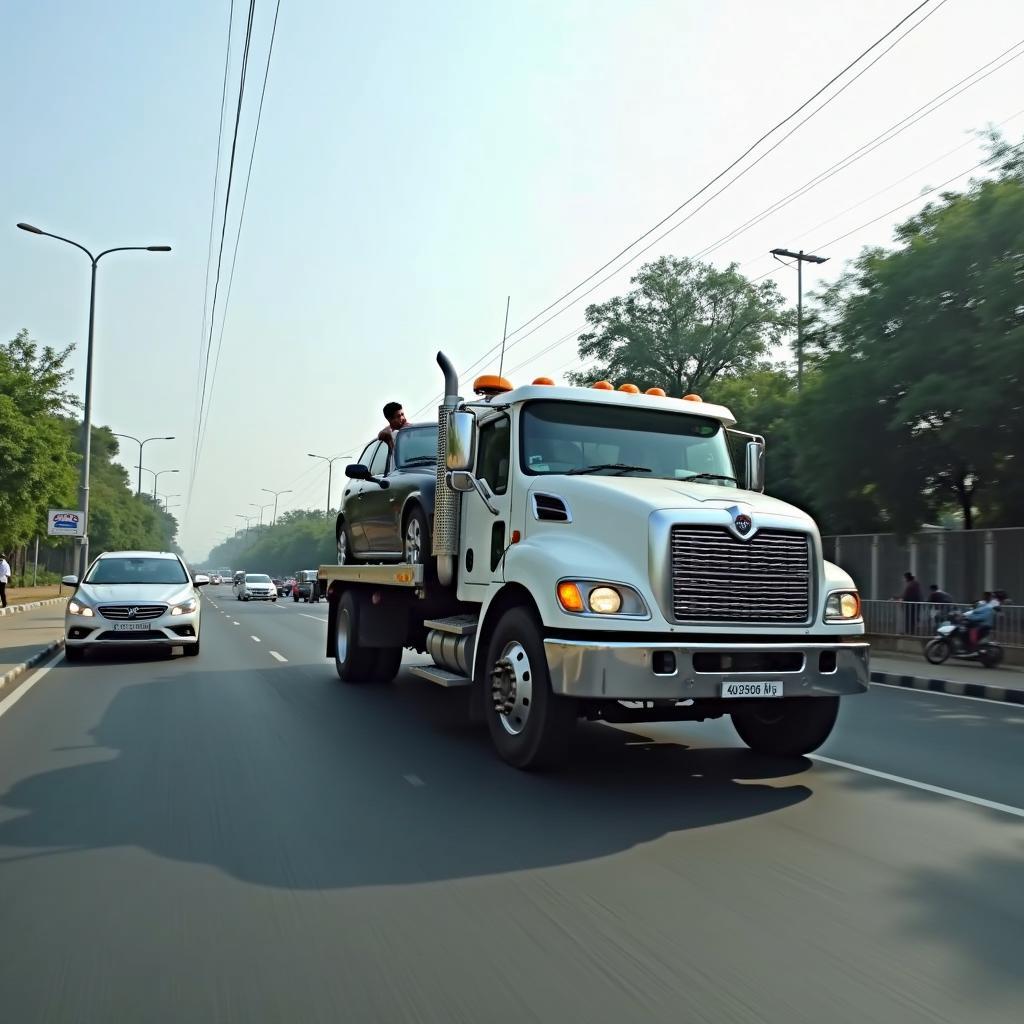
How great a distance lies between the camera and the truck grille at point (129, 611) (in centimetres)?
1505

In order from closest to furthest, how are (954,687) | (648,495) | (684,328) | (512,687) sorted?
(648,495) < (512,687) < (954,687) < (684,328)

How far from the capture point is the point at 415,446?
10.7m

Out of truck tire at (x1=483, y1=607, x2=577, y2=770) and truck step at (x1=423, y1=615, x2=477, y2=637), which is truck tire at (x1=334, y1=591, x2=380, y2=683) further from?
truck tire at (x1=483, y1=607, x2=577, y2=770)

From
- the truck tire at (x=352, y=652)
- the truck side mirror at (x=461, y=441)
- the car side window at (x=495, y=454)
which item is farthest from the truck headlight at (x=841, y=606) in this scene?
the truck tire at (x=352, y=652)

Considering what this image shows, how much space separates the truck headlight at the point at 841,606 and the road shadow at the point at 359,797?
3.61ft

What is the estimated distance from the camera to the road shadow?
200 inches

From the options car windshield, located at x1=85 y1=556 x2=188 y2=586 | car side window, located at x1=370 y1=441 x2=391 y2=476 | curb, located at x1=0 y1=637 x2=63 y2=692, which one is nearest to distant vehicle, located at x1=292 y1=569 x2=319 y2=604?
curb, located at x1=0 y1=637 x2=63 y2=692

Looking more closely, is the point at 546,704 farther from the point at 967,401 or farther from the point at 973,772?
the point at 967,401

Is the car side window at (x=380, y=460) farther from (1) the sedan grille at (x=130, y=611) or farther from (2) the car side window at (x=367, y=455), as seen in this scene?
(1) the sedan grille at (x=130, y=611)

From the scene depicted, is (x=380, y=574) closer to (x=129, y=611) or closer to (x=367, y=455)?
(x=367, y=455)

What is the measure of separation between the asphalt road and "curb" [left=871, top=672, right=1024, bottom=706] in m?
5.50

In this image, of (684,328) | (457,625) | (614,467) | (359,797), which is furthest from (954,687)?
(684,328)

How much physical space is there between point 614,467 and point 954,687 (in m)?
9.00

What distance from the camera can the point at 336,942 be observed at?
12.8ft
